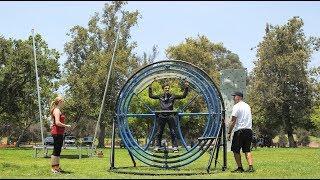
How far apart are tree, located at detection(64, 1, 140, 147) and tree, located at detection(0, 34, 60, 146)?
507 cm

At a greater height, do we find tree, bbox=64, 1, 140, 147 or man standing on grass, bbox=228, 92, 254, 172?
tree, bbox=64, 1, 140, 147

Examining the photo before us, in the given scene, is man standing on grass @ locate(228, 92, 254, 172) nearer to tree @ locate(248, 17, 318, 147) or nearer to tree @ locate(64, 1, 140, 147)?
tree @ locate(64, 1, 140, 147)

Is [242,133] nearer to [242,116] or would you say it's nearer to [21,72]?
[242,116]

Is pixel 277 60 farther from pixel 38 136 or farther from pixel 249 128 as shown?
pixel 249 128

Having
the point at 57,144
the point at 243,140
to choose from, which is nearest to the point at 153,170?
the point at 243,140

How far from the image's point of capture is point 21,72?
44250 mm

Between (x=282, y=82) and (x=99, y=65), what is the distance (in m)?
22.0

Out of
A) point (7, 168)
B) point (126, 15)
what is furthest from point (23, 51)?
point (7, 168)

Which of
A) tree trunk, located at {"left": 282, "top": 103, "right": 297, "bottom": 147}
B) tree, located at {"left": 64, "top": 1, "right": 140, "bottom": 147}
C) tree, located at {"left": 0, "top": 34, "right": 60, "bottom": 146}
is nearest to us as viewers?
tree, located at {"left": 0, "top": 34, "right": 60, "bottom": 146}

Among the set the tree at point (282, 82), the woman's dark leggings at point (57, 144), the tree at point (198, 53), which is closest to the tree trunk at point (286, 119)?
the tree at point (282, 82)

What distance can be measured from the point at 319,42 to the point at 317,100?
6.94 m

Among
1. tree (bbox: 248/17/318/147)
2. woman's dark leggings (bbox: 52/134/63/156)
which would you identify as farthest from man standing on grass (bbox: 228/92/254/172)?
tree (bbox: 248/17/318/147)

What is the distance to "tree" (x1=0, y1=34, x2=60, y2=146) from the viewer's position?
43969 millimetres

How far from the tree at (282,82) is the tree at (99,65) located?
1561cm
